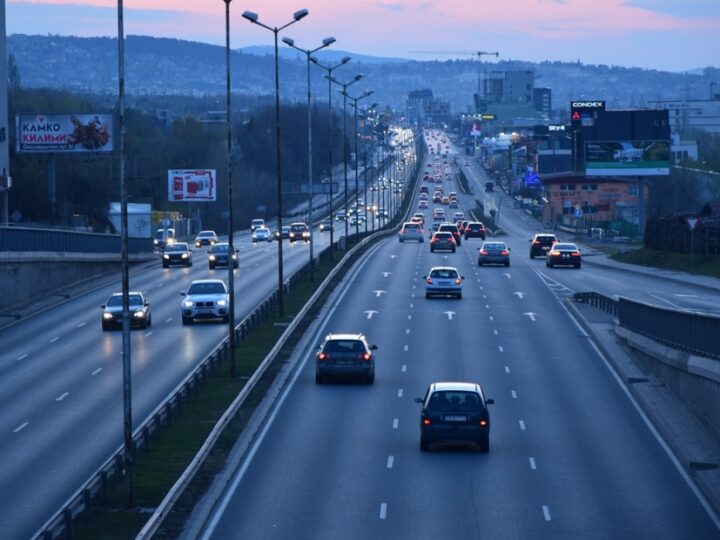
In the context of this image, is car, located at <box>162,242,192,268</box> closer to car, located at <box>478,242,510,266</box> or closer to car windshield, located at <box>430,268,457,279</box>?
car, located at <box>478,242,510,266</box>

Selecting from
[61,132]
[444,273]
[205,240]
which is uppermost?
[61,132]

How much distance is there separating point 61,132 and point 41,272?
37963 mm

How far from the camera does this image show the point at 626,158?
117688 millimetres

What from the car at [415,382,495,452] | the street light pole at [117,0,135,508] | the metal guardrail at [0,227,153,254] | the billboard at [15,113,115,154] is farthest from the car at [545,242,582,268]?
the street light pole at [117,0,135,508]

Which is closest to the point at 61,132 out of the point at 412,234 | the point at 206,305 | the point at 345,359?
the point at 412,234

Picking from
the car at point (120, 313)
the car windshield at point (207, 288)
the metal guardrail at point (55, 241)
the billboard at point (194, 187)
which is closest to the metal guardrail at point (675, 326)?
the car windshield at point (207, 288)

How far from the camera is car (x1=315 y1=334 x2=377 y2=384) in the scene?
134ft

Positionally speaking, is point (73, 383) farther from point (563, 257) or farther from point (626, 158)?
point (626, 158)

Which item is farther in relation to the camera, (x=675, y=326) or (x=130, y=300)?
(x=130, y=300)

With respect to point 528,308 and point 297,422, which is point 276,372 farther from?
point 528,308

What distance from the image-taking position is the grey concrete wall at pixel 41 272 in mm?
63406

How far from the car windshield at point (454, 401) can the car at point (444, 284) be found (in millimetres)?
33701

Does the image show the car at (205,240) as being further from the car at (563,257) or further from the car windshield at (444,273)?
the car windshield at (444,273)

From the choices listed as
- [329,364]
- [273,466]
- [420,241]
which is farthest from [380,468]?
[420,241]
